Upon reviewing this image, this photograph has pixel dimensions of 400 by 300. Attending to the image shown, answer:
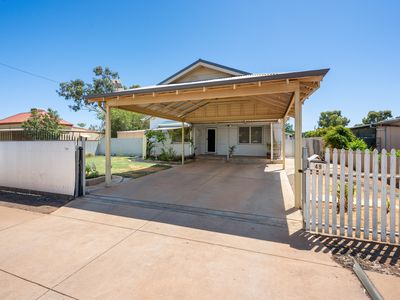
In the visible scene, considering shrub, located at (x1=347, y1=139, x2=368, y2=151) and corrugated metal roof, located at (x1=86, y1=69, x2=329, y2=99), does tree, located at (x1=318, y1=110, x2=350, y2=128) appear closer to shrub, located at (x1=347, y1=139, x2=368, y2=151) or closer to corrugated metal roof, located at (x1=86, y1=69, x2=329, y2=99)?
shrub, located at (x1=347, y1=139, x2=368, y2=151)

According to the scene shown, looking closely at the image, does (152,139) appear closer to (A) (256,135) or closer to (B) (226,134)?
(B) (226,134)

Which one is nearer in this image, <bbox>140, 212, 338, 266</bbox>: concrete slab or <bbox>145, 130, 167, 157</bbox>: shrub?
<bbox>140, 212, 338, 266</bbox>: concrete slab

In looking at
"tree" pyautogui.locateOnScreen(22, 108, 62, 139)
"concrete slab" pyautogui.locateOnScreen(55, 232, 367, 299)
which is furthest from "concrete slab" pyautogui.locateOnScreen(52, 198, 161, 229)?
"tree" pyautogui.locateOnScreen(22, 108, 62, 139)

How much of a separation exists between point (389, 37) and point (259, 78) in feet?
27.5

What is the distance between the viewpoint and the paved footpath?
2314 millimetres

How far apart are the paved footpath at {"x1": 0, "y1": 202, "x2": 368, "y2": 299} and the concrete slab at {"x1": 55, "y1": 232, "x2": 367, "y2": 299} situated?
1 cm

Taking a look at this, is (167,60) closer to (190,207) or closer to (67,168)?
(67,168)

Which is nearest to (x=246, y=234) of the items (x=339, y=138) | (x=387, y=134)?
(x=339, y=138)

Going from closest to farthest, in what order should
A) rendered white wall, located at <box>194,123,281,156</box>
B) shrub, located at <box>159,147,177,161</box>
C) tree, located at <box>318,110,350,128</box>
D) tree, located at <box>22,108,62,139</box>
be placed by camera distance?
1. shrub, located at <box>159,147,177,161</box>
2. rendered white wall, located at <box>194,123,281,156</box>
3. tree, located at <box>22,108,62,139</box>
4. tree, located at <box>318,110,350,128</box>

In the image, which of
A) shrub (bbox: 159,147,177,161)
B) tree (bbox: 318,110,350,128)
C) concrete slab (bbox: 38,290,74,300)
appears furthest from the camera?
tree (bbox: 318,110,350,128)

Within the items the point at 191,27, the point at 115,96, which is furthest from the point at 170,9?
the point at 115,96

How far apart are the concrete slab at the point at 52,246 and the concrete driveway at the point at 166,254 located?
0.05 feet

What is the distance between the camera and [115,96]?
7078mm

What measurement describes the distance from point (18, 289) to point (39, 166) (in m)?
5.33
